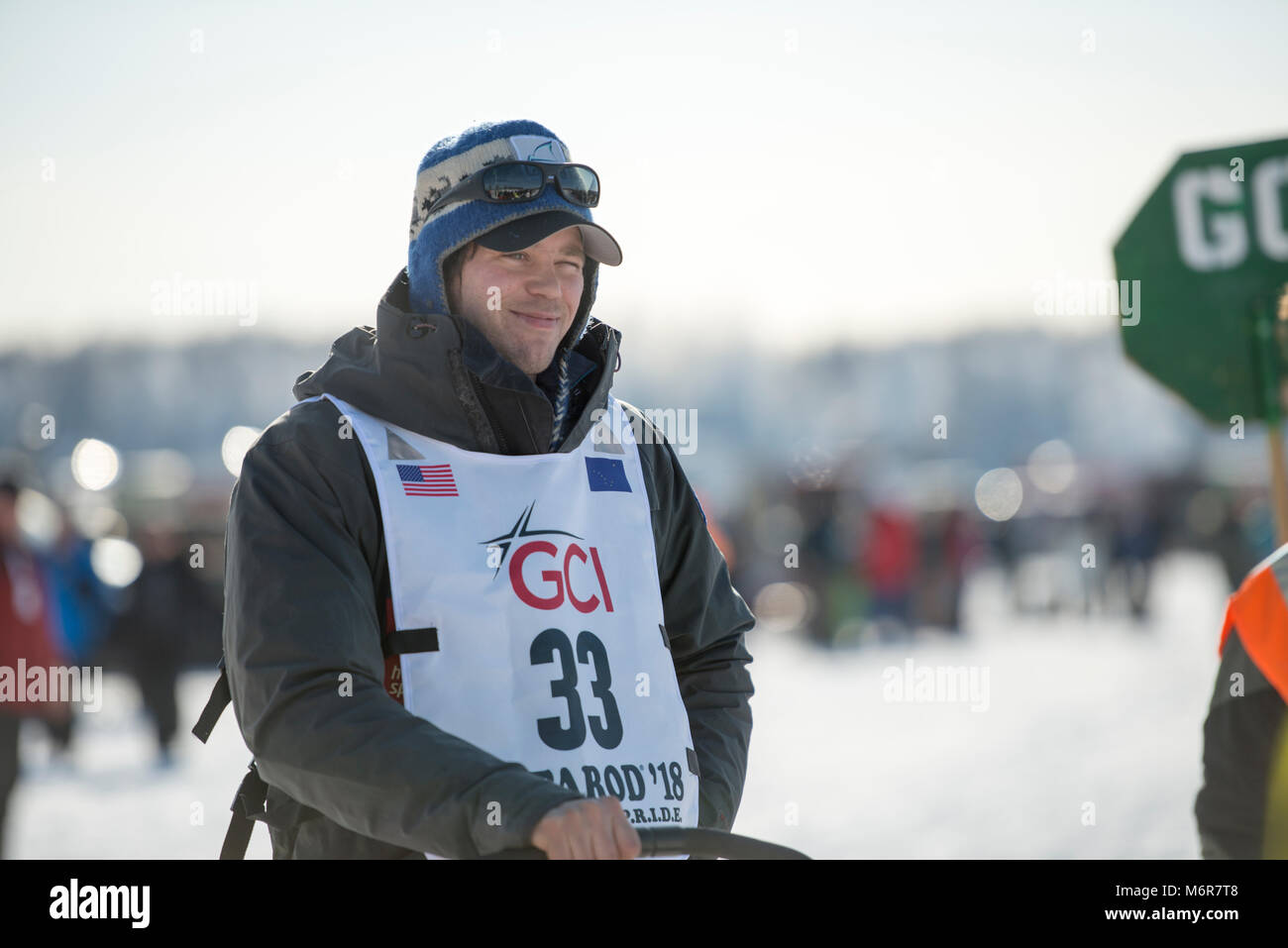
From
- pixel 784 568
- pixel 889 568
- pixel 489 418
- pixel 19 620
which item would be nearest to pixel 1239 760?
pixel 489 418

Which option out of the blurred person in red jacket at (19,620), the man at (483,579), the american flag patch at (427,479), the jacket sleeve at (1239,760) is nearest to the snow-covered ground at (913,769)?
the blurred person in red jacket at (19,620)

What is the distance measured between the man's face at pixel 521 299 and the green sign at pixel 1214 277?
85.0 inches

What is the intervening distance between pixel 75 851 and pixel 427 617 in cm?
593

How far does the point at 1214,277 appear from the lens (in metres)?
4.13

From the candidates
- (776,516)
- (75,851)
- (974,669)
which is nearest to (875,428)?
(776,516)

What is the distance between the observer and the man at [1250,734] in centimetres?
219

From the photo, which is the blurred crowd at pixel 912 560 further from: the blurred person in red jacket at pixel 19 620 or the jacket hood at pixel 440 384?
the jacket hood at pixel 440 384

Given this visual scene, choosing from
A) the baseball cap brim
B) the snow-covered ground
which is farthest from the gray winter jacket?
the snow-covered ground

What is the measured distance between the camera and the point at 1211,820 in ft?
7.43

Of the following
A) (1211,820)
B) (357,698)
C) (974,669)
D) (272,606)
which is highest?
(272,606)

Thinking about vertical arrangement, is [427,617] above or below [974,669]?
above

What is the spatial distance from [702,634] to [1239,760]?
937 mm

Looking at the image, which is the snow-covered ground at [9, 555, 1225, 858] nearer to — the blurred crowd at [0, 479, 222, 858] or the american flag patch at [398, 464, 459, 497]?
the blurred crowd at [0, 479, 222, 858]

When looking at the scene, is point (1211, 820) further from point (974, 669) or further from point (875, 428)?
point (875, 428)
